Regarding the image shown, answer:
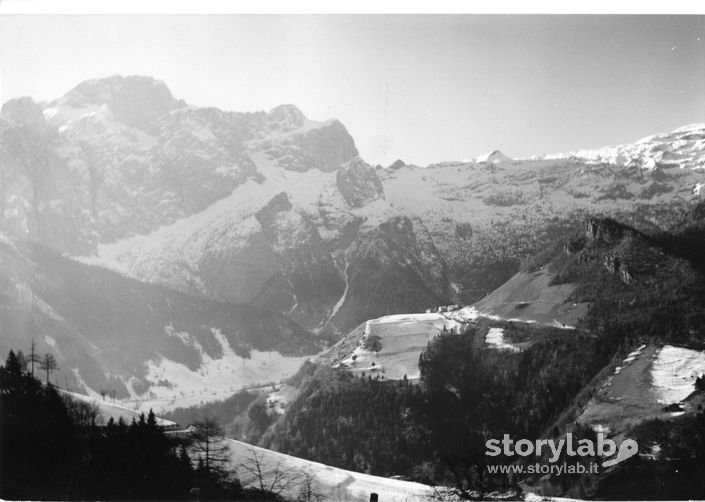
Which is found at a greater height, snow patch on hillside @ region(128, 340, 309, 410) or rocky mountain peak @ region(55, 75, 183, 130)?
rocky mountain peak @ region(55, 75, 183, 130)

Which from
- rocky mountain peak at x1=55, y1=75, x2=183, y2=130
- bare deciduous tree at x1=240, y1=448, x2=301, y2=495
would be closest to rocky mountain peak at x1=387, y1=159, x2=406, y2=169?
rocky mountain peak at x1=55, y1=75, x2=183, y2=130

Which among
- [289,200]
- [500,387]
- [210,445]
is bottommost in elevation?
[210,445]

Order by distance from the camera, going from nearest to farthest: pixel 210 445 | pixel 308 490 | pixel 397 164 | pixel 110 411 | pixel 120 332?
1. pixel 308 490
2. pixel 210 445
3. pixel 110 411
4. pixel 120 332
5. pixel 397 164

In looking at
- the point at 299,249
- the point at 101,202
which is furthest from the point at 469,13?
the point at 101,202

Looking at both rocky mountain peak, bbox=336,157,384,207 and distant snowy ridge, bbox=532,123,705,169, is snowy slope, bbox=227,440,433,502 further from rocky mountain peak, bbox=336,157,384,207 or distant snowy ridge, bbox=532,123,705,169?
distant snowy ridge, bbox=532,123,705,169

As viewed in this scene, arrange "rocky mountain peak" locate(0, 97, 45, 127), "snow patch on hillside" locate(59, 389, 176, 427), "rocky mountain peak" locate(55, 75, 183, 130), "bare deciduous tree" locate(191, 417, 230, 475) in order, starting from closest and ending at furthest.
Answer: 1. "bare deciduous tree" locate(191, 417, 230, 475)
2. "snow patch on hillside" locate(59, 389, 176, 427)
3. "rocky mountain peak" locate(0, 97, 45, 127)
4. "rocky mountain peak" locate(55, 75, 183, 130)

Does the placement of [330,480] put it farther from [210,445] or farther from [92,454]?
[92,454]

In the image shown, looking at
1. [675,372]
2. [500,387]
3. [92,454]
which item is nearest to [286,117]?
[500,387]

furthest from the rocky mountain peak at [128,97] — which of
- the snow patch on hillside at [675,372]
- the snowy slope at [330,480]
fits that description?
the snow patch on hillside at [675,372]
